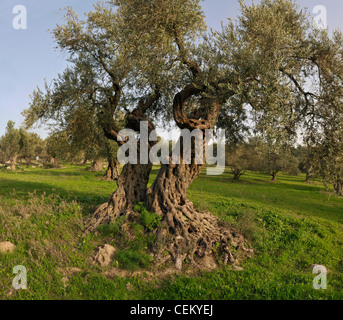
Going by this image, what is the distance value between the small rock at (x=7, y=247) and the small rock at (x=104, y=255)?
3.09 m

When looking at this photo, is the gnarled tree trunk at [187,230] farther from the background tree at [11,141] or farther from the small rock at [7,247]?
the background tree at [11,141]

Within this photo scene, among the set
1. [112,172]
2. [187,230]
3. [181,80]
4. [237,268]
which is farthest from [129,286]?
[112,172]

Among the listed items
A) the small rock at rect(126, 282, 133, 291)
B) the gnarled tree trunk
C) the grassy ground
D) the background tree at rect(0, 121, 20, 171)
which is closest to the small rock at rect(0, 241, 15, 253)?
the grassy ground

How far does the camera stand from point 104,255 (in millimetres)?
8445

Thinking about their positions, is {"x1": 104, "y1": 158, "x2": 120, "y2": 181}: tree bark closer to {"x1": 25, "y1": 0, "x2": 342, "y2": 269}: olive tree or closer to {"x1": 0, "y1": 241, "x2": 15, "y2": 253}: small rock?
{"x1": 25, "y1": 0, "x2": 342, "y2": 269}: olive tree

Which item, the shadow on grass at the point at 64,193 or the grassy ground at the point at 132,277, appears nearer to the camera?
the grassy ground at the point at 132,277

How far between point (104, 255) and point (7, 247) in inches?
145

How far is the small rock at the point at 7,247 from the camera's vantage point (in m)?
8.42

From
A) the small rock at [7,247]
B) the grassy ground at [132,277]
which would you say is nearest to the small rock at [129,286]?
the grassy ground at [132,277]

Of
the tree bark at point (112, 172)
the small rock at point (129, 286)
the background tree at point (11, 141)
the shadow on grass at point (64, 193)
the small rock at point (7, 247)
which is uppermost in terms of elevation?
the background tree at point (11, 141)

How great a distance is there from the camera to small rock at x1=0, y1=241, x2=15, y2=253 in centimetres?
842

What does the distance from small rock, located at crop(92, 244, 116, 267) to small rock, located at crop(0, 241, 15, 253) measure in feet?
10.1

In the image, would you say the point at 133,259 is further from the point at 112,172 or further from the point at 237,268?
the point at 112,172
